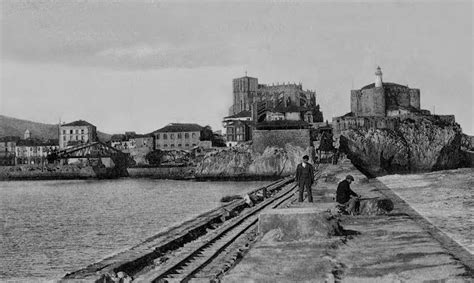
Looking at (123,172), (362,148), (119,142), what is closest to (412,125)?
(362,148)

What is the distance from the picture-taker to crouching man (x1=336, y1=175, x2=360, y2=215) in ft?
51.2

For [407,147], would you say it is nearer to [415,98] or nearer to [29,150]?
[415,98]

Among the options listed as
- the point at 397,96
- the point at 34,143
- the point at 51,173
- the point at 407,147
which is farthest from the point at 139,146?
the point at 407,147

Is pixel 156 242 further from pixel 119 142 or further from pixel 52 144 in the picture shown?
pixel 52 144

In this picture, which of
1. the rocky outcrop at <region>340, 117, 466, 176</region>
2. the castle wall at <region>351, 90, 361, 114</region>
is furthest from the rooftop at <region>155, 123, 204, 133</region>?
the rocky outcrop at <region>340, 117, 466, 176</region>

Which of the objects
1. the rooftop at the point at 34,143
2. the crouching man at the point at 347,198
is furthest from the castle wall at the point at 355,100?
the crouching man at the point at 347,198

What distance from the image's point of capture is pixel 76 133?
133875 mm

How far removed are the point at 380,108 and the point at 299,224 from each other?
3559 inches

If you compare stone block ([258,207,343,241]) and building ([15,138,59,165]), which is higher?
building ([15,138,59,165])

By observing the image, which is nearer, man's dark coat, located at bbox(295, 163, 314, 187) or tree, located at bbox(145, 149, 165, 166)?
man's dark coat, located at bbox(295, 163, 314, 187)

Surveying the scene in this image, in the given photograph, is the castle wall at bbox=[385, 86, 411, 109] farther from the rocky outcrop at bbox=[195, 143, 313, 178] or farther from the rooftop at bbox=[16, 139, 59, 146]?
the rooftop at bbox=[16, 139, 59, 146]

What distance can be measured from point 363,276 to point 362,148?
3187 inches

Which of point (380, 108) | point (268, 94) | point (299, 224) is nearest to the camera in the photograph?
point (299, 224)

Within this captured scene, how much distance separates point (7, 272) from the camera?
14.5 metres
